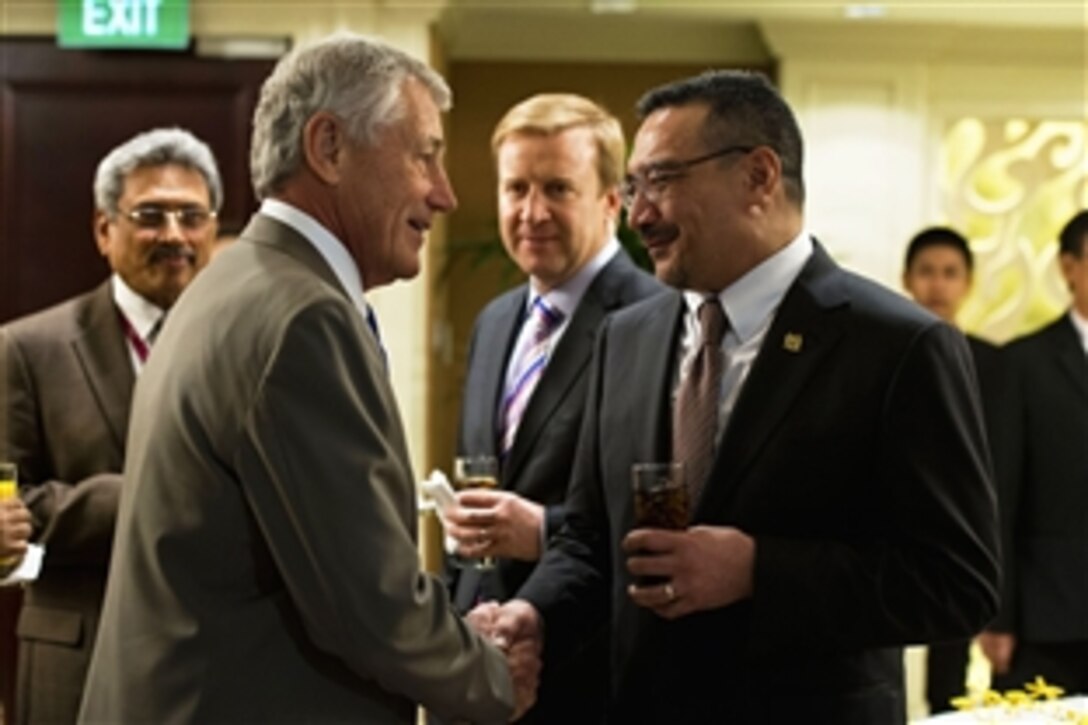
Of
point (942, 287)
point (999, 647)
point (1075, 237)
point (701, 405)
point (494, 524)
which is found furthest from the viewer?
point (942, 287)

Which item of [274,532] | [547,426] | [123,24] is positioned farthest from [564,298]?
[123,24]

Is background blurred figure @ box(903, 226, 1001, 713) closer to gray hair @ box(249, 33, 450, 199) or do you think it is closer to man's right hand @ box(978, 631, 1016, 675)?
man's right hand @ box(978, 631, 1016, 675)

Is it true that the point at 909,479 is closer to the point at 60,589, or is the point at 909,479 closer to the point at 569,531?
the point at 569,531

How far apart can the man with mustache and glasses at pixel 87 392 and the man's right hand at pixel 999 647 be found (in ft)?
8.28

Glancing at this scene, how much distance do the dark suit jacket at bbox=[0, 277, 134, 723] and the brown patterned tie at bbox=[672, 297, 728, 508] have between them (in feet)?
4.08

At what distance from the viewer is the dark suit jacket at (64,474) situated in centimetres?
316

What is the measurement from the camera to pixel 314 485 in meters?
1.81

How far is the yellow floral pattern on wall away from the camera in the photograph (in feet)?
26.0

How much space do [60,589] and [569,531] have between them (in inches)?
45.0

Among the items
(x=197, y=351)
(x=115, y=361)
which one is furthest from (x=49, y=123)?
(x=197, y=351)

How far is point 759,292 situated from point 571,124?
3.58 ft

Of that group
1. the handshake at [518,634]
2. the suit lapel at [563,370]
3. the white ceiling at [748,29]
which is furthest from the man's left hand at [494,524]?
the white ceiling at [748,29]

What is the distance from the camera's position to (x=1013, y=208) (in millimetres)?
7996

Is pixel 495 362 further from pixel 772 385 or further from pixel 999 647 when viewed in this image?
pixel 999 647
